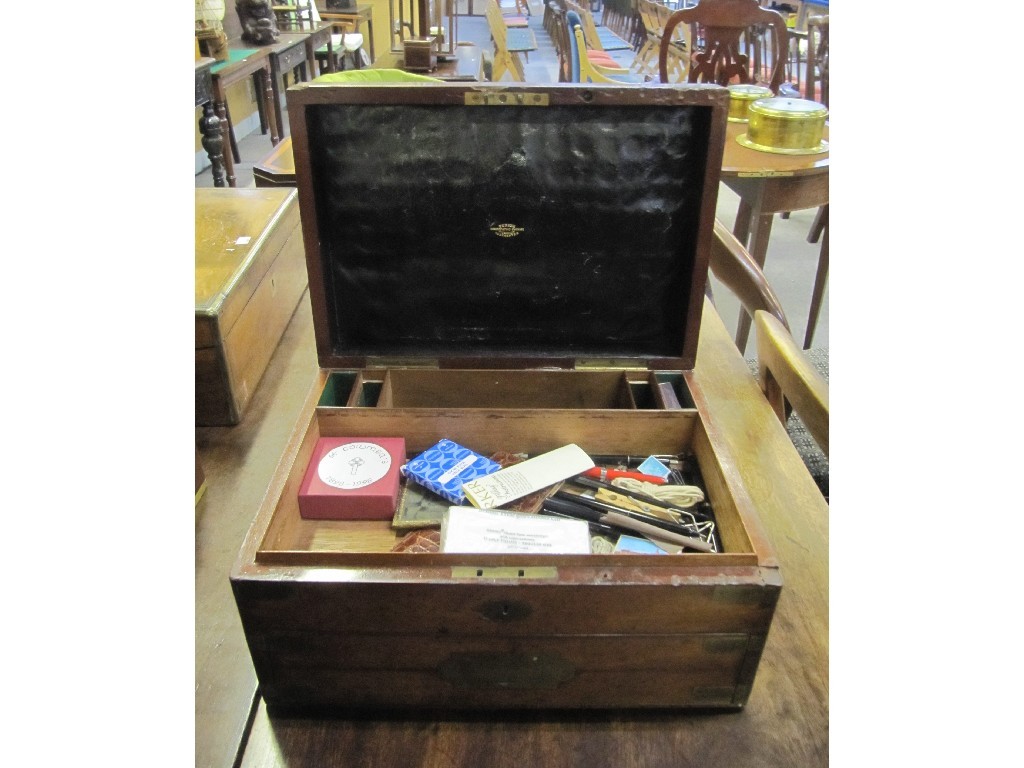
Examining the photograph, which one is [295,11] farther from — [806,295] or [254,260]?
[254,260]

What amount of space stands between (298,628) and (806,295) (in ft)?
9.55

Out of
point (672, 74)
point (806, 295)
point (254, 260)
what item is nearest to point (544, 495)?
point (254, 260)

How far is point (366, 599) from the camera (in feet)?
1.80

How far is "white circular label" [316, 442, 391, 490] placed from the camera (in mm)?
765

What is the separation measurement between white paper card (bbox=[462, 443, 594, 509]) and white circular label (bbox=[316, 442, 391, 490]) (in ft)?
0.34

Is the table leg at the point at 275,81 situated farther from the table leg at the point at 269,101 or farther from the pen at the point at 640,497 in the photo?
the pen at the point at 640,497

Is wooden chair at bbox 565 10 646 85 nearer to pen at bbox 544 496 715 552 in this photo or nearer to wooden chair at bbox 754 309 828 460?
wooden chair at bbox 754 309 828 460

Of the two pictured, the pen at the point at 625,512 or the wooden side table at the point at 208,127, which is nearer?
the pen at the point at 625,512

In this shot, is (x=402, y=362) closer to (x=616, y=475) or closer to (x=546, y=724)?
(x=616, y=475)

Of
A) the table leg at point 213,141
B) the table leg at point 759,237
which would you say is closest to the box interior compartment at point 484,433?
the table leg at point 759,237

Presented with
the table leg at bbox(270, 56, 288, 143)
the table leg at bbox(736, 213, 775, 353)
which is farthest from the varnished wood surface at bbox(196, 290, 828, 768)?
the table leg at bbox(270, 56, 288, 143)

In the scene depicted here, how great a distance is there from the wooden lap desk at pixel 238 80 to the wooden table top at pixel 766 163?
6.41ft

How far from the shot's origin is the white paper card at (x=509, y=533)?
0.66 meters

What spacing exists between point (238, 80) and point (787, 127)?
265 cm
